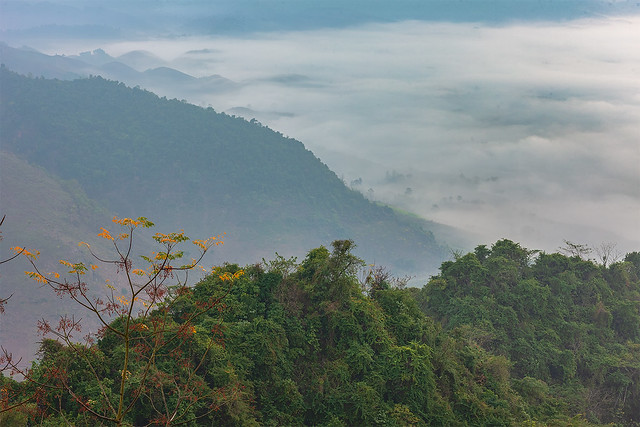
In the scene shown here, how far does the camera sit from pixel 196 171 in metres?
181

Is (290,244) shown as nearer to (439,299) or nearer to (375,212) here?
(375,212)

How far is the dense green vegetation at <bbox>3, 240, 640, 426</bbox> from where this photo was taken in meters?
18.8

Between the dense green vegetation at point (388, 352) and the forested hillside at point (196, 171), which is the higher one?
the forested hillside at point (196, 171)

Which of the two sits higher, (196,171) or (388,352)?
(196,171)

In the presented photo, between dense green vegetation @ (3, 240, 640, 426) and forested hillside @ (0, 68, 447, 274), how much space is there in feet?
412

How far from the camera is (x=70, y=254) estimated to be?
116 m

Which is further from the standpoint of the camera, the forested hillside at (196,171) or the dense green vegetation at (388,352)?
the forested hillside at (196,171)

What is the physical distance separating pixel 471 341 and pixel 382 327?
385 inches

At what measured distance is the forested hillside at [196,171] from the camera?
168m

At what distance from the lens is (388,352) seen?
2359 centimetres

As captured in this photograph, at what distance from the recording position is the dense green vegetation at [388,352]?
1881 cm

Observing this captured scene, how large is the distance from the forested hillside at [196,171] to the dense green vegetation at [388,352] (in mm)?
125653

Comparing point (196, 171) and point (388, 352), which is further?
point (196, 171)

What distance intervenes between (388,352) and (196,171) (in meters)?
165
